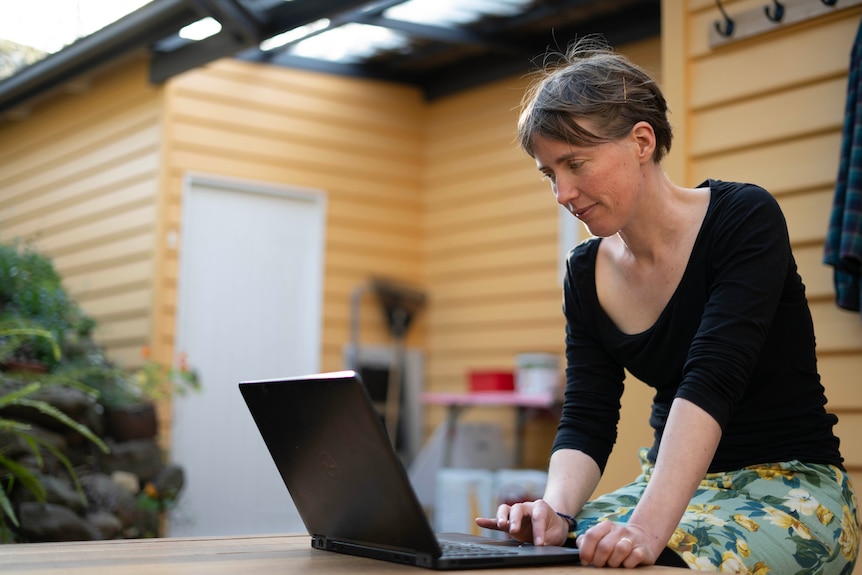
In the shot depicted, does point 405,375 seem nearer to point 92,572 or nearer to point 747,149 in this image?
point 747,149

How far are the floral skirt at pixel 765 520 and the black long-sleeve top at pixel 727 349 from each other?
0.04 metres

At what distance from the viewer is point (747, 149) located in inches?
128

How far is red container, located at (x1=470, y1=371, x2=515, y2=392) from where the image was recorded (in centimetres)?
677

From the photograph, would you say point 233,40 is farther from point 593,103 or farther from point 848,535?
point 848,535

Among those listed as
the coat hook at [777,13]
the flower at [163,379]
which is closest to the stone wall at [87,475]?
the flower at [163,379]

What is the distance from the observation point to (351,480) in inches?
54.4

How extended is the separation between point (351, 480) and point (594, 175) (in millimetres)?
662

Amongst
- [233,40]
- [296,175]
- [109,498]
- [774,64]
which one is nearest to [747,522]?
[774,64]

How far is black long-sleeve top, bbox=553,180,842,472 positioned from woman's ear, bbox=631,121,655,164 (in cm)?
15

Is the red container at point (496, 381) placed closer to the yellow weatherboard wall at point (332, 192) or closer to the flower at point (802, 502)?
the yellow weatherboard wall at point (332, 192)

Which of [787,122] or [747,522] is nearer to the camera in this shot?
[747,522]

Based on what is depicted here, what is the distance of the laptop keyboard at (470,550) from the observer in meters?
1.31

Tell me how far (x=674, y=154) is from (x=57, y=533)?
9.00ft

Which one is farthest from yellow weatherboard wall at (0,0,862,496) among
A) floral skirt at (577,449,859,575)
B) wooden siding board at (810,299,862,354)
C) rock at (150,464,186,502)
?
floral skirt at (577,449,859,575)
